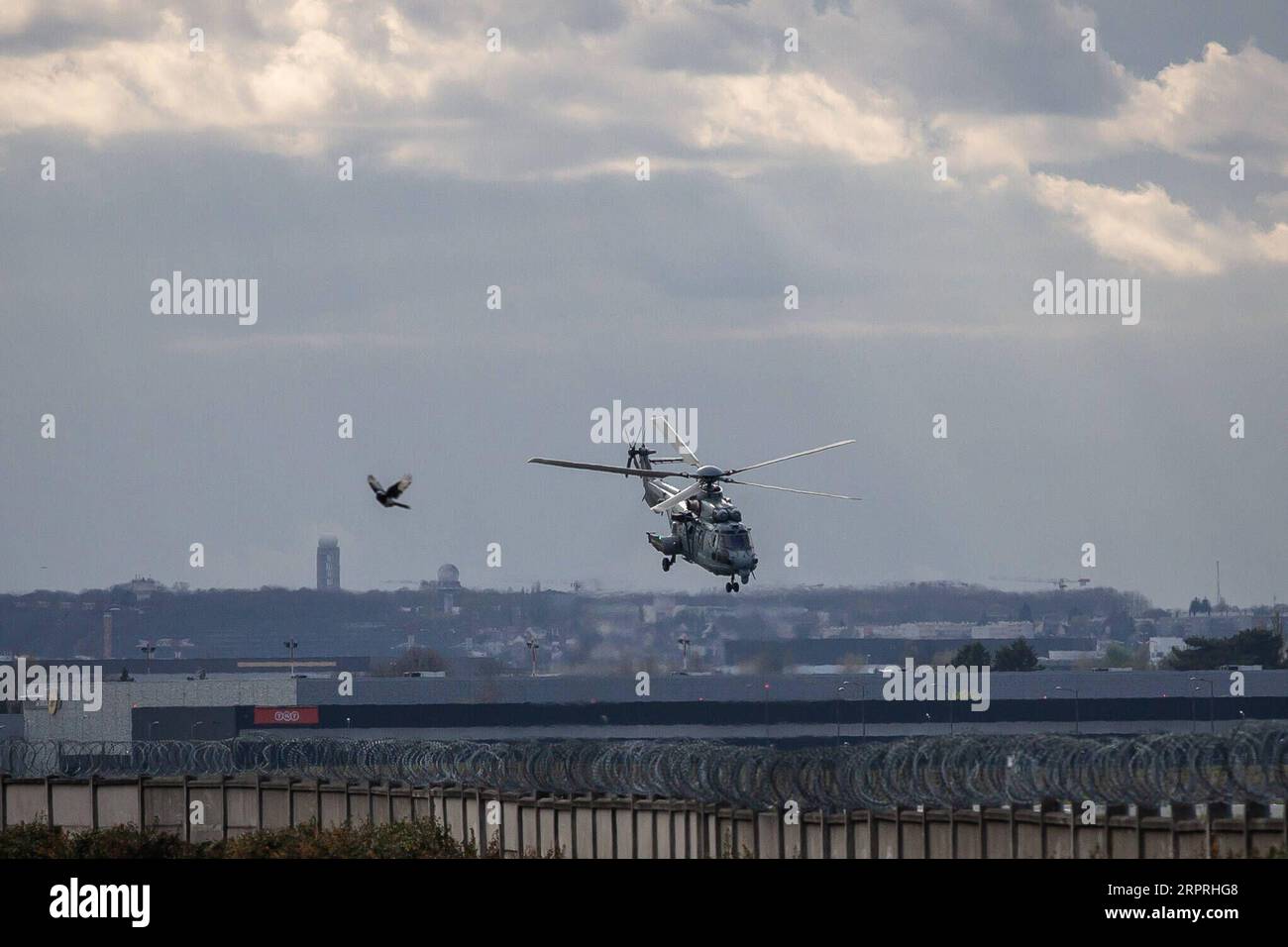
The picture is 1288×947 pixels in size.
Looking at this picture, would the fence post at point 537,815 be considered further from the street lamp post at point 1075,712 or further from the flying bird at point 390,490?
the street lamp post at point 1075,712

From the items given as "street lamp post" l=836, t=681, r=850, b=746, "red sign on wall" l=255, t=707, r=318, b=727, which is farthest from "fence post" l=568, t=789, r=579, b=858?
"red sign on wall" l=255, t=707, r=318, b=727

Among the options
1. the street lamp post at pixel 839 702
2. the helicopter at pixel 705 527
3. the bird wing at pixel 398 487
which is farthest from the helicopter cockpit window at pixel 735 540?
the street lamp post at pixel 839 702

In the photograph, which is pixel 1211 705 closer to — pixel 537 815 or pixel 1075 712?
pixel 1075 712

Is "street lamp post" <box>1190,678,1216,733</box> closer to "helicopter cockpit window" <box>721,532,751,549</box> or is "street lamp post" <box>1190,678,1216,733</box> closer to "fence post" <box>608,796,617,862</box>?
"helicopter cockpit window" <box>721,532,751,549</box>

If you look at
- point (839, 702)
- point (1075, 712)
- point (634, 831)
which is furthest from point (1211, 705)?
point (634, 831)
